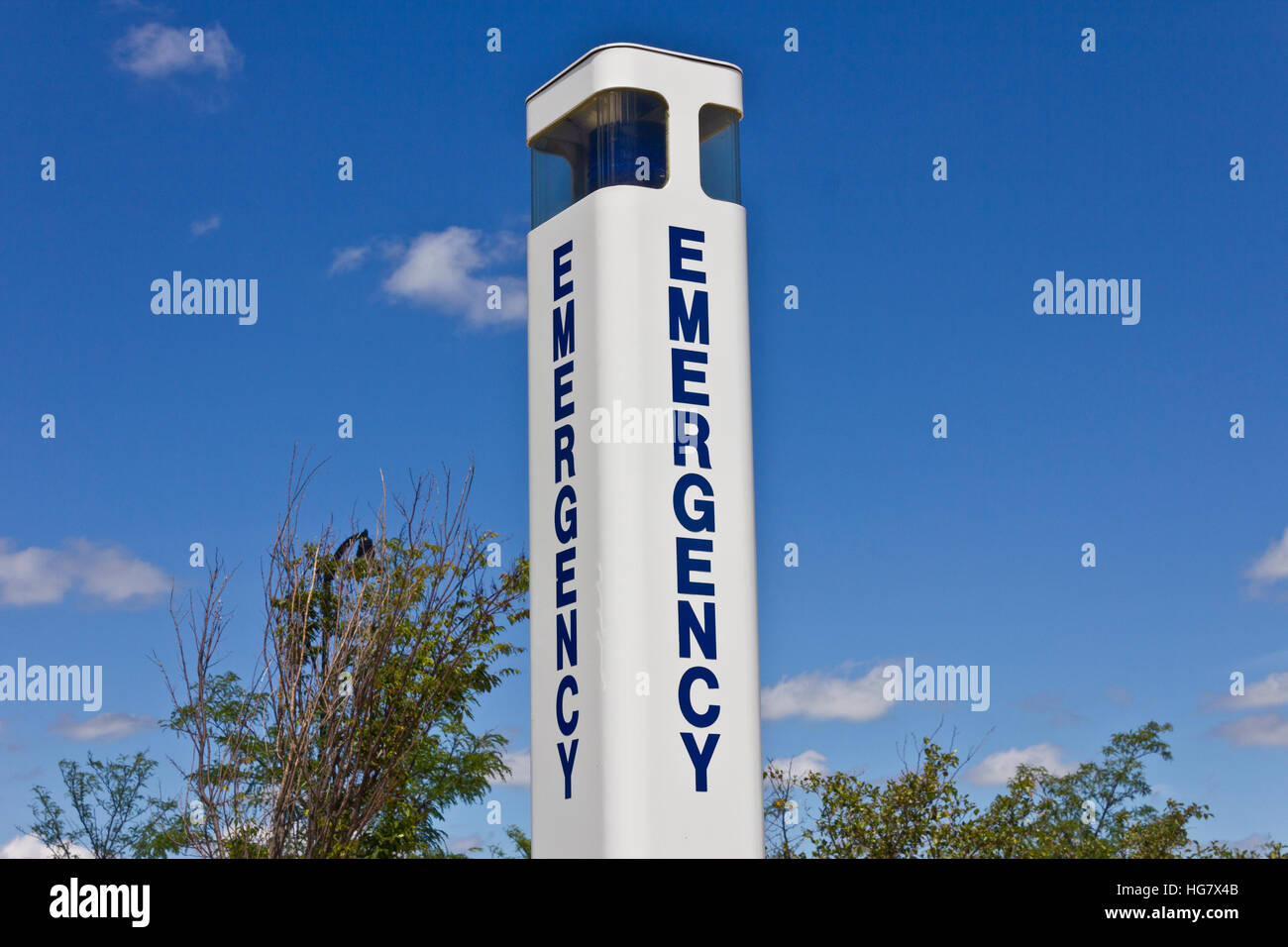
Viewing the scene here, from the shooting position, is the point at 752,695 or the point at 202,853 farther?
the point at 202,853

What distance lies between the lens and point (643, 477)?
11438 mm

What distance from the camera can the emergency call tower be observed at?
11172 millimetres

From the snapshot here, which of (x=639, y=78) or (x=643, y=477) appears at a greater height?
(x=639, y=78)

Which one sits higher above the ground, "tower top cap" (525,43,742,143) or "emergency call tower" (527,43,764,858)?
"tower top cap" (525,43,742,143)

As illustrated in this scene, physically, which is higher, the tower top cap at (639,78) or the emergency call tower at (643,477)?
the tower top cap at (639,78)

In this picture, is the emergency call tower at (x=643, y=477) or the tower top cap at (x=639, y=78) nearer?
the emergency call tower at (x=643, y=477)

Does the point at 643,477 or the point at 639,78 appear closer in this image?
the point at 643,477

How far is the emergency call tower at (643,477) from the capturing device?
36.7ft

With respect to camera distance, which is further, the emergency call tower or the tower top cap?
the tower top cap
